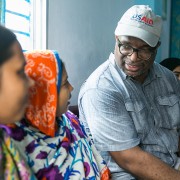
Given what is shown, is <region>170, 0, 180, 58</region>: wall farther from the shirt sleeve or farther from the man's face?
the shirt sleeve

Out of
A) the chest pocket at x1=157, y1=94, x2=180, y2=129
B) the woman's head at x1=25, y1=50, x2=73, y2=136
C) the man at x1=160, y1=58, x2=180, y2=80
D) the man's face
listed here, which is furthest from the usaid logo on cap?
the man at x1=160, y1=58, x2=180, y2=80

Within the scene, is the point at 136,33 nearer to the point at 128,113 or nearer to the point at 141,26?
the point at 141,26

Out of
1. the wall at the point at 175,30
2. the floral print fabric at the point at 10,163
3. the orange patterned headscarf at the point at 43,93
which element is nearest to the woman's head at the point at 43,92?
the orange patterned headscarf at the point at 43,93

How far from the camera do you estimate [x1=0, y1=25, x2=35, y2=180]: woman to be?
0.84 metres

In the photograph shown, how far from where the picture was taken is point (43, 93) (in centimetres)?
110

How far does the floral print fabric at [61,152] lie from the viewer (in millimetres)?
1034

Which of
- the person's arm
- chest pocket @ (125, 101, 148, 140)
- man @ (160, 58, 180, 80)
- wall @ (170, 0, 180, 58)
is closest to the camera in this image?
the person's arm

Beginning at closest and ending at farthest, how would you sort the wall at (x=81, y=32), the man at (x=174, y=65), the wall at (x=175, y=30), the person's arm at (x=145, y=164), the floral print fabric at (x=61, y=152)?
the floral print fabric at (x=61, y=152) < the person's arm at (x=145, y=164) < the wall at (x=81, y=32) < the man at (x=174, y=65) < the wall at (x=175, y=30)

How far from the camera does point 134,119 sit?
165 cm

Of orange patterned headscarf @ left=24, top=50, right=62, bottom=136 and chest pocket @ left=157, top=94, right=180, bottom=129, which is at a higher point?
orange patterned headscarf @ left=24, top=50, right=62, bottom=136

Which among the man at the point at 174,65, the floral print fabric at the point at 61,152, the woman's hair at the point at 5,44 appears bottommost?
the man at the point at 174,65

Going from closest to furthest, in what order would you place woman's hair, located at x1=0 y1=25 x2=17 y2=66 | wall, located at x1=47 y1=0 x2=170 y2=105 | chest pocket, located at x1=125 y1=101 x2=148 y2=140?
woman's hair, located at x1=0 y1=25 x2=17 y2=66, chest pocket, located at x1=125 y1=101 x2=148 y2=140, wall, located at x1=47 y1=0 x2=170 y2=105

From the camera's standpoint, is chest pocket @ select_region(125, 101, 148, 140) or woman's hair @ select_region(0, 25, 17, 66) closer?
woman's hair @ select_region(0, 25, 17, 66)

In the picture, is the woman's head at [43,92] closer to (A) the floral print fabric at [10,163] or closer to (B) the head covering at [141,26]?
(A) the floral print fabric at [10,163]
